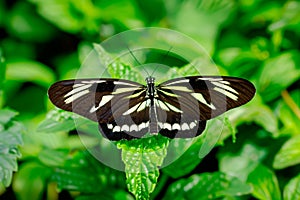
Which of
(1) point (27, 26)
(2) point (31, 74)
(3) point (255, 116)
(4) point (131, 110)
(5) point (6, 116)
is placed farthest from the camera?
(1) point (27, 26)

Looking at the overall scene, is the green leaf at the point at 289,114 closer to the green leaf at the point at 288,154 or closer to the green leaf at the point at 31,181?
the green leaf at the point at 288,154

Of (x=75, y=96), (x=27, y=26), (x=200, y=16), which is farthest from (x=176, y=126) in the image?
(x=27, y=26)

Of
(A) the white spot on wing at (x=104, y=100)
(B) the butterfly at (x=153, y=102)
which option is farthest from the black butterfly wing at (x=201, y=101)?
(A) the white spot on wing at (x=104, y=100)

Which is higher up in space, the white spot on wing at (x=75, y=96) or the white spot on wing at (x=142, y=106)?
the white spot on wing at (x=75, y=96)

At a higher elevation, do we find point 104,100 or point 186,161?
point 104,100

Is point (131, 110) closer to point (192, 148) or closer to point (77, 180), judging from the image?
point (192, 148)

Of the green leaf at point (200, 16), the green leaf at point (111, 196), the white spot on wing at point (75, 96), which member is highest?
the green leaf at point (200, 16)

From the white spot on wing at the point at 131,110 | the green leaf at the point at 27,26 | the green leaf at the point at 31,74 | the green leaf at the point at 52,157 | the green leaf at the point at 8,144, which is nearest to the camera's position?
the white spot on wing at the point at 131,110

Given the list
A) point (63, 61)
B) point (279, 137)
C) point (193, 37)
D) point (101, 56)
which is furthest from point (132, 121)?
point (63, 61)

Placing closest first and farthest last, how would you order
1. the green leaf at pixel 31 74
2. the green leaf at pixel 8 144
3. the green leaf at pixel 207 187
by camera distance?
the green leaf at pixel 8 144
the green leaf at pixel 207 187
the green leaf at pixel 31 74
